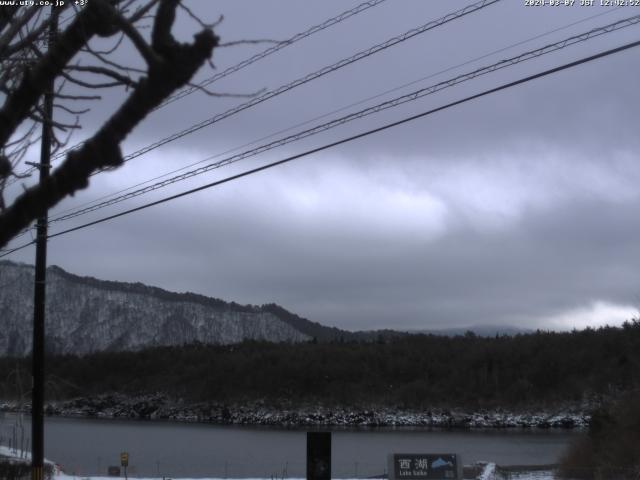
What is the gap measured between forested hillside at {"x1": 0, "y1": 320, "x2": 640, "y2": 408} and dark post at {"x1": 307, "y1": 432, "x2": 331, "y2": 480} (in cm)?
9907

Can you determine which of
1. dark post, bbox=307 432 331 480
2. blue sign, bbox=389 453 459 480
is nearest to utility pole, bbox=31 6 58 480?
dark post, bbox=307 432 331 480

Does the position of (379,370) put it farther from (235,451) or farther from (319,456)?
(319,456)

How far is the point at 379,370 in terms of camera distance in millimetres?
132625

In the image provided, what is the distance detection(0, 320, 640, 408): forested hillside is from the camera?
11638 centimetres

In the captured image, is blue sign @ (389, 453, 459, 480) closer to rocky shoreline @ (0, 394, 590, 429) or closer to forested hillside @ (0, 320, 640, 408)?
rocky shoreline @ (0, 394, 590, 429)

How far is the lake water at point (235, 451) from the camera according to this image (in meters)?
49.8

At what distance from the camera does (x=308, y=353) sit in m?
139

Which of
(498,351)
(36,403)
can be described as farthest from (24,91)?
(498,351)

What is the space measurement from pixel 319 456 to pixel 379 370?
12036 cm

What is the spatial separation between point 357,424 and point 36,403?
9741 cm

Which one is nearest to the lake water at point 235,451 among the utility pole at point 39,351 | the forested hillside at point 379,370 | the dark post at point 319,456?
the utility pole at point 39,351

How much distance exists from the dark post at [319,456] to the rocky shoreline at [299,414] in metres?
90.6

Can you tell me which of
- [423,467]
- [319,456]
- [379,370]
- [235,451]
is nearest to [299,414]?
[379,370]

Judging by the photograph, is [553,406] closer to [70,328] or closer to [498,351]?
[498,351]
